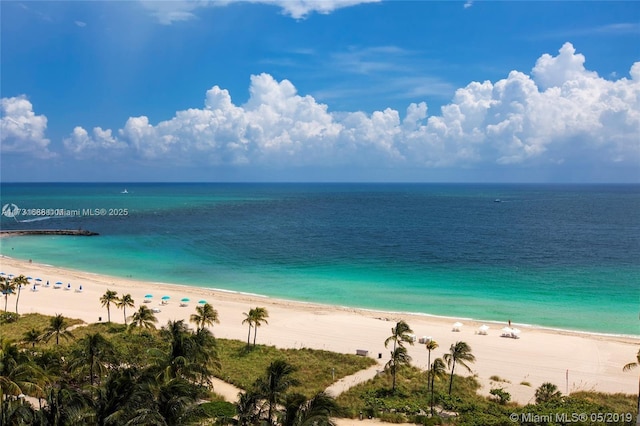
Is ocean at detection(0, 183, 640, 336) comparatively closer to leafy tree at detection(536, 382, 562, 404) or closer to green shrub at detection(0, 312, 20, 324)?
leafy tree at detection(536, 382, 562, 404)

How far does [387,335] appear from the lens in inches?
1788

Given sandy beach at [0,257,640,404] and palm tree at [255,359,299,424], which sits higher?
palm tree at [255,359,299,424]

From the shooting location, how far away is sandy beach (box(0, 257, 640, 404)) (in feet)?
118

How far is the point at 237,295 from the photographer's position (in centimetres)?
6378

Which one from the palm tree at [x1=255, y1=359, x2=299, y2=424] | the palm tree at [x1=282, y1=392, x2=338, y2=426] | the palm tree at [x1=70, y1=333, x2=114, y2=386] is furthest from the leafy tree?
the palm tree at [x1=70, y1=333, x2=114, y2=386]

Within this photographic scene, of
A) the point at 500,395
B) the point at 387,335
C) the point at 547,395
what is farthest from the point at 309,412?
the point at 387,335

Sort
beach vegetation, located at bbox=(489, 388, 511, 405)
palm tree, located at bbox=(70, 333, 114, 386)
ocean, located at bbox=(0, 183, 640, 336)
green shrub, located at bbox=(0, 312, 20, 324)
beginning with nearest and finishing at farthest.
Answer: palm tree, located at bbox=(70, 333, 114, 386)
beach vegetation, located at bbox=(489, 388, 511, 405)
green shrub, located at bbox=(0, 312, 20, 324)
ocean, located at bbox=(0, 183, 640, 336)

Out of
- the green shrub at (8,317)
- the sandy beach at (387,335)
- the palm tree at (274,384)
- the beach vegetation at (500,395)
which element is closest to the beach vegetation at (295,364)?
the sandy beach at (387,335)

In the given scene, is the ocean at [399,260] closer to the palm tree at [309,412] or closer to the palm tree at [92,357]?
the palm tree at [92,357]

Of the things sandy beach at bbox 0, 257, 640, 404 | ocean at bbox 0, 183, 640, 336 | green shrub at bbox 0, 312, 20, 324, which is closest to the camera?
sandy beach at bbox 0, 257, 640, 404

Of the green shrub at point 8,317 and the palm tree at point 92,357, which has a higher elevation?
the palm tree at point 92,357

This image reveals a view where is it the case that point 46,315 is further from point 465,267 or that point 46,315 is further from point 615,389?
point 465,267

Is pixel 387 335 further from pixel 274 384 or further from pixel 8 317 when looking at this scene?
pixel 8 317

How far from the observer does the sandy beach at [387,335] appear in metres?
36.0
